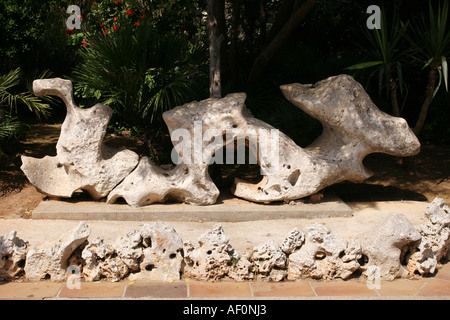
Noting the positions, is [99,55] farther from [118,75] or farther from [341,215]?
[341,215]

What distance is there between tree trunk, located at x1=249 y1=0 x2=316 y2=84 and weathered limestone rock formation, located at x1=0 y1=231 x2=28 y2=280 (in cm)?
495

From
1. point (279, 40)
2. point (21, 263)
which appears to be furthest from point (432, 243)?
point (279, 40)

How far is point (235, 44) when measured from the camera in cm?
1013

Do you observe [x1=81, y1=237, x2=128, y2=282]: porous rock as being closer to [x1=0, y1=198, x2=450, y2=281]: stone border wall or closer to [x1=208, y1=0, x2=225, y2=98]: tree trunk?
[x1=0, y1=198, x2=450, y2=281]: stone border wall

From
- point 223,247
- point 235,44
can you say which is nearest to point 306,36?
point 235,44

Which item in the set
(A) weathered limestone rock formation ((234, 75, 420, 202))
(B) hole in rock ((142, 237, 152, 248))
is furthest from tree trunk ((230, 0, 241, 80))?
(B) hole in rock ((142, 237, 152, 248))

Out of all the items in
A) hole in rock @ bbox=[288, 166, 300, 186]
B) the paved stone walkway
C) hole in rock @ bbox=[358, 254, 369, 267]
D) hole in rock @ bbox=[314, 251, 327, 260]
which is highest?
hole in rock @ bbox=[288, 166, 300, 186]

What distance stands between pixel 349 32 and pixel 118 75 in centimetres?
459

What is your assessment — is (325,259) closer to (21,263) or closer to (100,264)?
(100,264)

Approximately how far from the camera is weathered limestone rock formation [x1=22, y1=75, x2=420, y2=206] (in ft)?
24.7

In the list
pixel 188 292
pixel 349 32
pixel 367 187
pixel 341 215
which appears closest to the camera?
pixel 188 292

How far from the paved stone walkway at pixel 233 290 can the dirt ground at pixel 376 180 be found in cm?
199

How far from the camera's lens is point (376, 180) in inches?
358

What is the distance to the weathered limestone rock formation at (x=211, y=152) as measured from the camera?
296 inches
